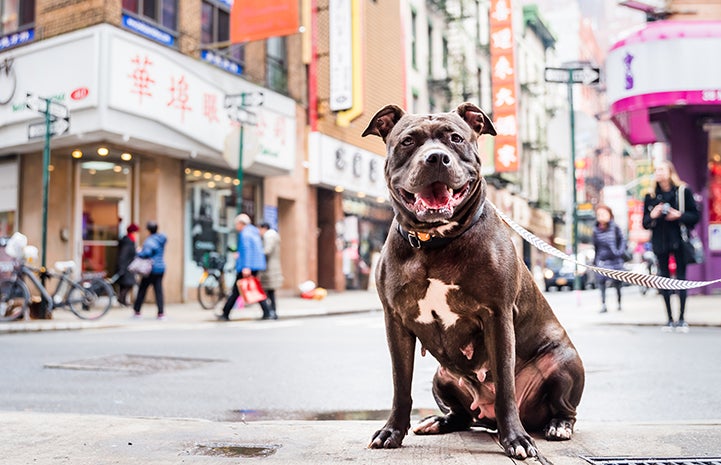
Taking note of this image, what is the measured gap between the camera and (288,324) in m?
12.3

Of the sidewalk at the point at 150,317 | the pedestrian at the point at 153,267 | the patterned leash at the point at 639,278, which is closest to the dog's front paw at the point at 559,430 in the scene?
the patterned leash at the point at 639,278

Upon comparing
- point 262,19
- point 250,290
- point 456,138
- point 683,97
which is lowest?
point 250,290

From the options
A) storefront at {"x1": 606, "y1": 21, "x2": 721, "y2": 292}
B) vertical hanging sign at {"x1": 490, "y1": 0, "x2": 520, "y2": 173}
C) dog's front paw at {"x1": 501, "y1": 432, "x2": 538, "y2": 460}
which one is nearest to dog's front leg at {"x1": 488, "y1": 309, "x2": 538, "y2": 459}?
dog's front paw at {"x1": 501, "y1": 432, "x2": 538, "y2": 460}

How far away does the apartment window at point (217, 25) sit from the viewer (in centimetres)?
1917

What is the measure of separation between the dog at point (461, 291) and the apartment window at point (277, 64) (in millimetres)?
19666

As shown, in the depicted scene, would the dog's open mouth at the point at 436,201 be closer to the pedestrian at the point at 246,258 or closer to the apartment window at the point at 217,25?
the pedestrian at the point at 246,258

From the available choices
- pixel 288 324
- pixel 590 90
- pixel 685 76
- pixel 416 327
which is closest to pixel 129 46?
pixel 288 324

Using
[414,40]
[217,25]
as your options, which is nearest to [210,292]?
[217,25]

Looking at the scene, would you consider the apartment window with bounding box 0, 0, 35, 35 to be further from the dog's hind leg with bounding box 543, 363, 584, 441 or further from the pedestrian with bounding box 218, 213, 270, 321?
the dog's hind leg with bounding box 543, 363, 584, 441

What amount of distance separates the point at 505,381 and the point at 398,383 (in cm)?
46

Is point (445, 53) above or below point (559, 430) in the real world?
above

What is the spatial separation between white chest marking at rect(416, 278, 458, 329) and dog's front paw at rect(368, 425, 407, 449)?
1.61ft

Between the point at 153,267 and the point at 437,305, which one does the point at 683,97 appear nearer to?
the point at 153,267

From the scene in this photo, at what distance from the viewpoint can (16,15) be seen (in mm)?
17688
